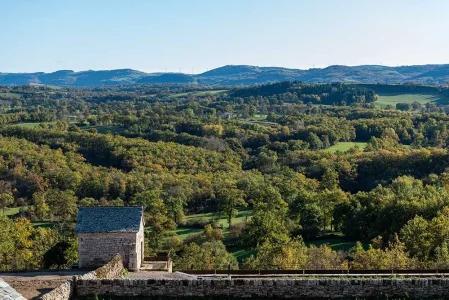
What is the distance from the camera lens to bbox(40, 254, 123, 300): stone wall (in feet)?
→ 58.3

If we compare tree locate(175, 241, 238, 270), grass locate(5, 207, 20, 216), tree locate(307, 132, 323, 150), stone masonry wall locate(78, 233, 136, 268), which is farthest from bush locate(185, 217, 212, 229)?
tree locate(307, 132, 323, 150)

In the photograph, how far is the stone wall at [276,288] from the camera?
1828 cm

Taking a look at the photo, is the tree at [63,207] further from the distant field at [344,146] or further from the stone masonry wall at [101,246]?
the distant field at [344,146]

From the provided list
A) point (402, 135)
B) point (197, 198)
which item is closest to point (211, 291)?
point (197, 198)

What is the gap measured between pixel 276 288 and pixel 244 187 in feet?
229

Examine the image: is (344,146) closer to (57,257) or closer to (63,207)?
(63,207)

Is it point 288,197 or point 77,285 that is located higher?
point 77,285

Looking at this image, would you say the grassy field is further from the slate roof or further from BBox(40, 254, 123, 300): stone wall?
BBox(40, 254, 123, 300): stone wall

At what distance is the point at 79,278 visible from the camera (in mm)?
19344

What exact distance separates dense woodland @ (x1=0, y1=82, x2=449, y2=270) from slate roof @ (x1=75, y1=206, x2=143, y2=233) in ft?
34.3

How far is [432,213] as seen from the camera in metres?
53.6

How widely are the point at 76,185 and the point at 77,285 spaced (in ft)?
246

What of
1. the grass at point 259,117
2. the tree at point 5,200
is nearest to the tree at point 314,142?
the grass at point 259,117

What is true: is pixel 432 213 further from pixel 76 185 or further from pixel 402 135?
pixel 402 135
